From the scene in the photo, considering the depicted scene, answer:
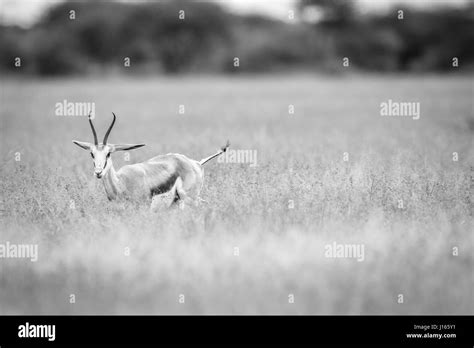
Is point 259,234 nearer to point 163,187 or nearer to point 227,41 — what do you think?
point 163,187

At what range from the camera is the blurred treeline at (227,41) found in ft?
193

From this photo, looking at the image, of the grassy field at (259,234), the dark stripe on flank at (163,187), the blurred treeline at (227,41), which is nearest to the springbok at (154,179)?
the dark stripe on flank at (163,187)

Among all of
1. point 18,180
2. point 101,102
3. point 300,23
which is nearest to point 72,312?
point 18,180

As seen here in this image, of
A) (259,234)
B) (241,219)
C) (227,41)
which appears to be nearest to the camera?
(259,234)

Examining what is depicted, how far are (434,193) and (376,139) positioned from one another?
6768 mm

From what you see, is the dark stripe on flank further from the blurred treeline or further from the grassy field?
the blurred treeline

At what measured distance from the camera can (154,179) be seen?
9.17m

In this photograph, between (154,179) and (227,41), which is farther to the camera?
(227,41)

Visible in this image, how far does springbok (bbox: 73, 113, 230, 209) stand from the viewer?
8.88 meters

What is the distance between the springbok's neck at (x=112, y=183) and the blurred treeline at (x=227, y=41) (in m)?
48.5

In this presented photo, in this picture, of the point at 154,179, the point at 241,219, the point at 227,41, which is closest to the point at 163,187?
the point at 154,179

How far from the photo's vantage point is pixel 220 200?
31.8 ft

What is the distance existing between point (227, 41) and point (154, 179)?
57331 millimetres
